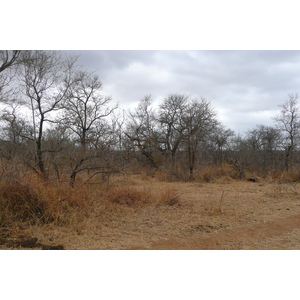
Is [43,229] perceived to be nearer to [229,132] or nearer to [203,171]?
[203,171]

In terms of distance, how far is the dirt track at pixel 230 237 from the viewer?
15.6 feet

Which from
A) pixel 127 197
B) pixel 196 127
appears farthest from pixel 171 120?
pixel 127 197

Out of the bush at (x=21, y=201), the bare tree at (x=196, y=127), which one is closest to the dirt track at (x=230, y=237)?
the bush at (x=21, y=201)

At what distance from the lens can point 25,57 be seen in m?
9.76

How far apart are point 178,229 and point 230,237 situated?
115cm

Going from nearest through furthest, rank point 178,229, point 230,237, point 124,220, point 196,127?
point 230,237
point 178,229
point 124,220
point 196,127

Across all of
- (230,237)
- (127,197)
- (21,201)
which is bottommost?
(230,237)

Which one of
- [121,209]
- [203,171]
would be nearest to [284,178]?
[203,171]

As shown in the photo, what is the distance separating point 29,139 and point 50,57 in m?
3.74

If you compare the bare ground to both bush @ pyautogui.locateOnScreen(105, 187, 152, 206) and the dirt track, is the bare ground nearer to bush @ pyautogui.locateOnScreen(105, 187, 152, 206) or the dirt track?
the dirt track

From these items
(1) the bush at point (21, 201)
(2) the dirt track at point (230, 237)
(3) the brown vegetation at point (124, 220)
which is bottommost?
(2) the dirt track at point (230, 237)

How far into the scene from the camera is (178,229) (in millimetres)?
5789

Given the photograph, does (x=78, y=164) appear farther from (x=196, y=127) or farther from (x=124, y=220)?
(x=196, y=127)

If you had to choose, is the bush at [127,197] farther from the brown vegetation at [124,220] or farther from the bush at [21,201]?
the bush at [21,201]
